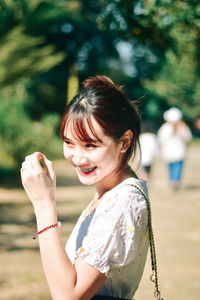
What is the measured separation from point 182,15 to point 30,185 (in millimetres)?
2258

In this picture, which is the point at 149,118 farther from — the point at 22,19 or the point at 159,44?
the point at 159,44

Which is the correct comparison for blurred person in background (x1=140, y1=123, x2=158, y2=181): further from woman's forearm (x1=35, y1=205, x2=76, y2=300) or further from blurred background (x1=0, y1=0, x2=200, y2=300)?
woman's forearm (x1=35, y1=205, x2=76, y2=300)

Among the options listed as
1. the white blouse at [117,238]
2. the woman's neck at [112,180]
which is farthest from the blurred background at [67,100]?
the white blouse at [117,238]

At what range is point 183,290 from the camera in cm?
458

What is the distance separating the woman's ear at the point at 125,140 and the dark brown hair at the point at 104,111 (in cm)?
1

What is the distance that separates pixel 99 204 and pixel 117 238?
16 cm

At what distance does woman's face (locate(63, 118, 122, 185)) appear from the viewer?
5.18 feet

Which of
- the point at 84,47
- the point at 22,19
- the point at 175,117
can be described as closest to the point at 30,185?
the point at 175,117

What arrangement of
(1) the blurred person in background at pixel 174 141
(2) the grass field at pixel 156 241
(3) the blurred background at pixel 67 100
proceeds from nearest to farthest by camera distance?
(3) the blurred background at pixel 67 100
(2) the grass field at pixel 156 241
(1) the blurred person in background at pixel 174 141

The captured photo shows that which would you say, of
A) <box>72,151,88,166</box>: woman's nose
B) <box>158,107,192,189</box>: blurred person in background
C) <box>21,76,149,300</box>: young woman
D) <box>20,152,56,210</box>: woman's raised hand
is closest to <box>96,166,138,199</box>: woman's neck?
<box>21,76,149,300</box>: young woman

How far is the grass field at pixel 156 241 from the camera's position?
4.61 m

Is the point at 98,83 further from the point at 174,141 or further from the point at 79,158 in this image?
the point at 174,141

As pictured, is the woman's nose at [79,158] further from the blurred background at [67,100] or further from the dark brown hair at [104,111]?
the blurred background at [67,100]

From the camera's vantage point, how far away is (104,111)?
1580 millimetres
